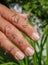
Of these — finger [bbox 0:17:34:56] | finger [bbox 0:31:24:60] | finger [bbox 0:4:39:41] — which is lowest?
finger [bbox 0:31:24:60]

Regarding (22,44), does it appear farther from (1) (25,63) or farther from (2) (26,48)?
(1) (25,63)

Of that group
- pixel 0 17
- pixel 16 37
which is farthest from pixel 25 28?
pixel 0 17

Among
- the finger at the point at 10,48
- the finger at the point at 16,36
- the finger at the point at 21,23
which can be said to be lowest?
the finger at the point at 10,48

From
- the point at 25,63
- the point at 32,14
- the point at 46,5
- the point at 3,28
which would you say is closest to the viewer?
the point at 3,28

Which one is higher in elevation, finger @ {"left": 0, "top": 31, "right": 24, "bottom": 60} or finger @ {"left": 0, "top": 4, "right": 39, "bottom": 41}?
finger @ {"left": 0, "top": 4, "right": 39, "bottom": 41}

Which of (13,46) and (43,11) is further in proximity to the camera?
(43,11)
